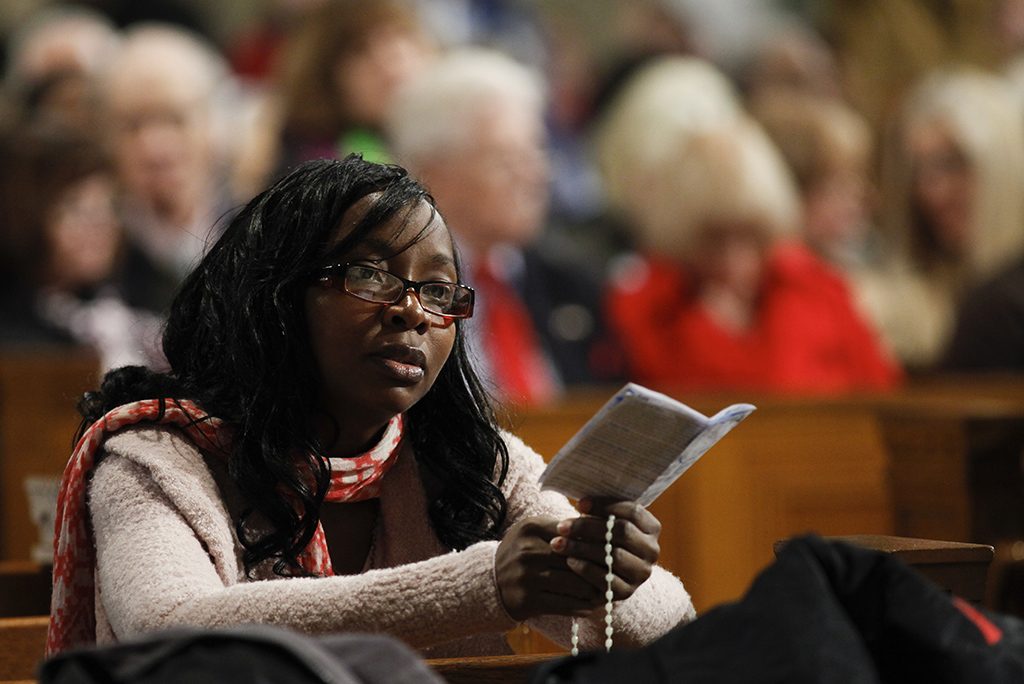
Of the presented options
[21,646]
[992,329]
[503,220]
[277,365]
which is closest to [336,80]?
[503,220]

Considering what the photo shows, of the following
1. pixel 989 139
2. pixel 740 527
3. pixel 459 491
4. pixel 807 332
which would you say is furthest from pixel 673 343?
pixel 459 491

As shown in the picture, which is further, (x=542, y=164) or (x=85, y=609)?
(x=542, y=164)

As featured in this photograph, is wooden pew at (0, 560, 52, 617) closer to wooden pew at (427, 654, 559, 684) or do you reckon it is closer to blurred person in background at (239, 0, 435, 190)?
wooden pew at (427, 654, 559, 684)

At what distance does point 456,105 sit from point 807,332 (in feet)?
5.73

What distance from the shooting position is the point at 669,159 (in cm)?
691

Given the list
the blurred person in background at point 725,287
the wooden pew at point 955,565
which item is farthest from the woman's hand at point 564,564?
the blurred person in background at point 725,287

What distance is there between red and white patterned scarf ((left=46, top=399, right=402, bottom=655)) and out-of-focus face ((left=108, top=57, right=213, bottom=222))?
4108 mm

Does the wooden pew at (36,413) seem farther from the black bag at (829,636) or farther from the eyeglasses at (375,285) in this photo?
the black bag at (829,636)

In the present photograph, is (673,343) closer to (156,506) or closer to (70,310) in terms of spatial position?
(70,310)

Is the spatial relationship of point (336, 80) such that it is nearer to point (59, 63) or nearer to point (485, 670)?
point (59, 63)

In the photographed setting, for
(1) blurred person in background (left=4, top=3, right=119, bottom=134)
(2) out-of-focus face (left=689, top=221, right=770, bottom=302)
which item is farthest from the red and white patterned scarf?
(2) out-of-focus face (left=689, top=221, right=770, bottom=302)

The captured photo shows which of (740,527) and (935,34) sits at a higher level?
(935,34)

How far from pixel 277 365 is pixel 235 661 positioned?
2.42 ft

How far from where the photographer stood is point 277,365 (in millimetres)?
2125
